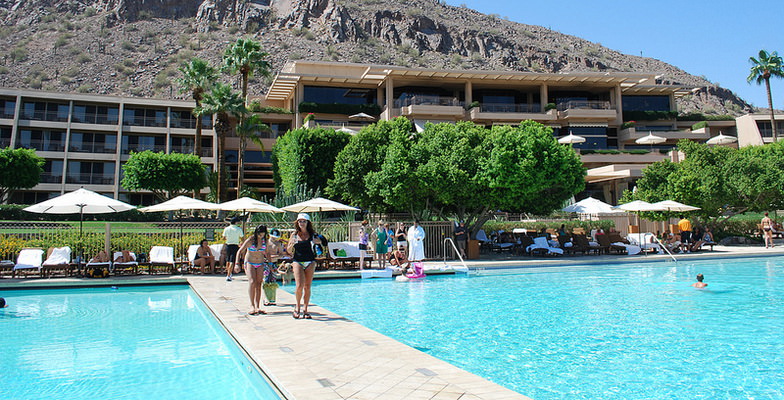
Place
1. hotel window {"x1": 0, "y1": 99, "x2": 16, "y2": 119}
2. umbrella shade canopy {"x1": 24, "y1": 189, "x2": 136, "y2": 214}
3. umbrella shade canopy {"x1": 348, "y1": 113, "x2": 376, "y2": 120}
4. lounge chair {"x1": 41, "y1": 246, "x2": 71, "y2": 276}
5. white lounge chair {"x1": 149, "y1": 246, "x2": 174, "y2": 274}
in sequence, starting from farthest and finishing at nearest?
hotel window {"x1": 0, "y1": 99, "x2": 16, "y2": 119} → umbrella shade canopy {"x1": 348, "y1": 113, "x2": 376, "y2": 120} → white lounge chair {"x1": 149, "y1": 246, "x2": 174, "y2": 274} → umbrella shade canopy {"x1": 24, "y1": 189, "x2": 136, "y2": 214} → lounge chair {"x1": 41, "y1": 246, "x2": 71, "y2": 276}

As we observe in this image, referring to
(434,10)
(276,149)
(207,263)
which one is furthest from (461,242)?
(434,10)

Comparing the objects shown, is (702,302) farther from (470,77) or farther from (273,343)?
(470,77)

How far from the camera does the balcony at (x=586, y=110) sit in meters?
43.1

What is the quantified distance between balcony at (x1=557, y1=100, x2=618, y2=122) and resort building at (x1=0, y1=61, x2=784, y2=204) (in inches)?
3.3

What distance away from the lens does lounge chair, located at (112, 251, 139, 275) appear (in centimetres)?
1461

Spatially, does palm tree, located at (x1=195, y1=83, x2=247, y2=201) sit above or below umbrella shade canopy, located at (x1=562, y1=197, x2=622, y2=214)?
above

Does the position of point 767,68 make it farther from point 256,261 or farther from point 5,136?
point 5,136

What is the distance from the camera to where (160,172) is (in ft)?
124

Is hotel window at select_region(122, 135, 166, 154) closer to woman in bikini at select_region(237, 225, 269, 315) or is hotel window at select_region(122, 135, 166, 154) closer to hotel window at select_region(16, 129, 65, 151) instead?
hotel window at select_region(16, 129, 65, 151)

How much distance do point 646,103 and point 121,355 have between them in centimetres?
5148

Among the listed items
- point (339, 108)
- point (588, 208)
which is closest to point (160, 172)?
point (339, 108)

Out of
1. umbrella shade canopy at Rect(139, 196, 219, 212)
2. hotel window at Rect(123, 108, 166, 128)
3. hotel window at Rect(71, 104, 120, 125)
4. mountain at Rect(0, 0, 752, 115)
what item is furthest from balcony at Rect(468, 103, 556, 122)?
mountain at Rect(0, 0, 752, 115)

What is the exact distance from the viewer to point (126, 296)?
12.2 m

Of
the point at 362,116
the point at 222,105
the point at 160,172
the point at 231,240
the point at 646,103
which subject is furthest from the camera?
the point at 646,103
